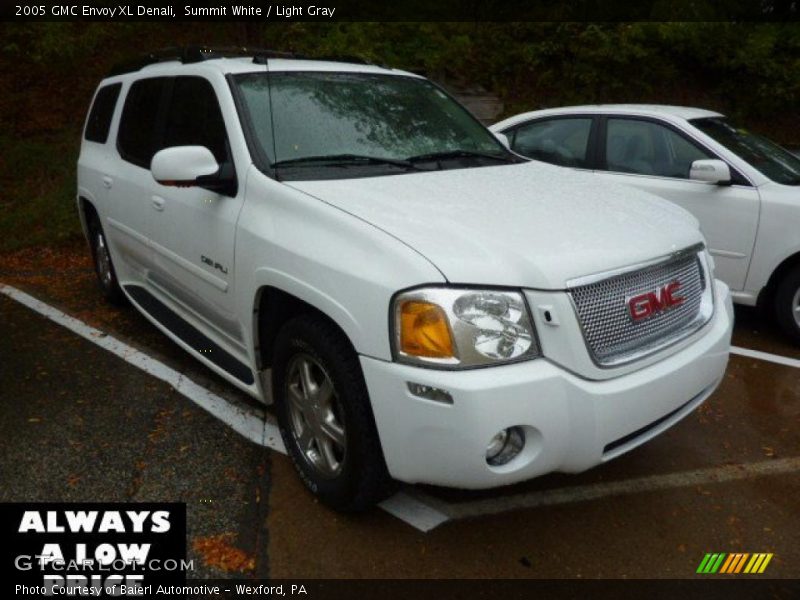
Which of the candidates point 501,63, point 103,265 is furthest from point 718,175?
point 501,63

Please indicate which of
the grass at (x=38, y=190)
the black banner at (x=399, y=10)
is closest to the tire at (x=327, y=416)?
the grass at (x=38, y=190)

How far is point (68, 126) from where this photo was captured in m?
10.5

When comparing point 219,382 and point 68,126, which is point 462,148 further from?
point 68,126

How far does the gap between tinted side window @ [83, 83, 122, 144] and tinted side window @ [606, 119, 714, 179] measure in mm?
3774

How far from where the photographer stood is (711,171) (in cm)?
509

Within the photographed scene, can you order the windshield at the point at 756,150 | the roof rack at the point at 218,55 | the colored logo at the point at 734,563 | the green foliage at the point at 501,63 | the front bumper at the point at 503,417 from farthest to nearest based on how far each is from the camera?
the green foliage at the point at 501,63 → the windshield at the point at 756,150 → the roof rack at the point at 218,55 → the colored logo at the point at 734,563 → the front bumper at the point at 503,417

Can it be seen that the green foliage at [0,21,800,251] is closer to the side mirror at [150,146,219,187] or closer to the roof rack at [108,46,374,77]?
the roof rack at [108,46,374,77]

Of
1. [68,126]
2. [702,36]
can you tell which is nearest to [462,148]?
[68,126]

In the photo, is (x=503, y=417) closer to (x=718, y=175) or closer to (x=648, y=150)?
(x=718, y=175)

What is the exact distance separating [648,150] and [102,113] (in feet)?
13.6

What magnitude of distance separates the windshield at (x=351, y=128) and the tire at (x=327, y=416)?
805 mm

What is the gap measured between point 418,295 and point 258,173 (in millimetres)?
1165

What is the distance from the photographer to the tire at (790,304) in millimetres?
4984

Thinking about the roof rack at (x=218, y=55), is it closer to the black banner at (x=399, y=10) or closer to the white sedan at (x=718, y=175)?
the white sedan at (x=718, y=175)
